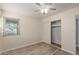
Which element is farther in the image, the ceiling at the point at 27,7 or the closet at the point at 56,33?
the closet at the point at 56,33

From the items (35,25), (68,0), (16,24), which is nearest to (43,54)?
(35,25)

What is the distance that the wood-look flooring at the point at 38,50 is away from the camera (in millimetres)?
1465

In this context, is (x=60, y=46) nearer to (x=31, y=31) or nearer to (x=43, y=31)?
(x=43, y=31)

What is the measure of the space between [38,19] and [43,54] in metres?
0.65

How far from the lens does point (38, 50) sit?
4.98 ft

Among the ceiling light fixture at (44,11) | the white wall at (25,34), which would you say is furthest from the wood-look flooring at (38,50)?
the ceiling light fixture at (44,11)

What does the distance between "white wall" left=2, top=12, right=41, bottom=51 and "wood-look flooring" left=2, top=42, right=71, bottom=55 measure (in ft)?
0.25

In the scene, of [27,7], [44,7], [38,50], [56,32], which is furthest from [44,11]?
[38,50]

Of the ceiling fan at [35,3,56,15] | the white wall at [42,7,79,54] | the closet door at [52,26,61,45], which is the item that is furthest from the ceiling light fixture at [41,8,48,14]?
the closet door at [52,26,61,45]

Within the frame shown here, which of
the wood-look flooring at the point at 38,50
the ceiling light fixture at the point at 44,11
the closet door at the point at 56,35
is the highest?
the ceiling light fixture at the point at 44,11

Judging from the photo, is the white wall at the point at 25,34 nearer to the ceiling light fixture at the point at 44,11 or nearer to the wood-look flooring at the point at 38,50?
the wood-look flooring at the point at 38,50

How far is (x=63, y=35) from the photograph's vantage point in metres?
1.51

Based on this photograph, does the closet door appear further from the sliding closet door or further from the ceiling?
the ceiling

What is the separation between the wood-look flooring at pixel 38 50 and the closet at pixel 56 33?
0.32 feet
